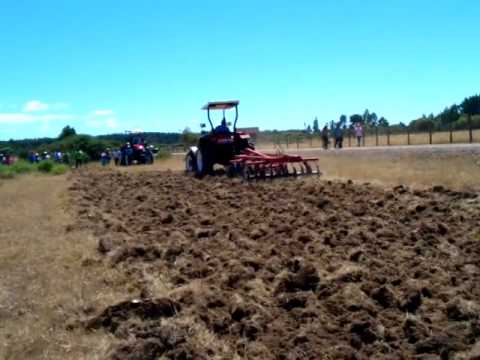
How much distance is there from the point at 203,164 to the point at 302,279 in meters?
13.6

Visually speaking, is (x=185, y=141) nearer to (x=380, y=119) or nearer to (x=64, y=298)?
(x=380, y=119)

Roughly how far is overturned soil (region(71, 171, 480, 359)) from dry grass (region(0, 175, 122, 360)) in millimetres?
233

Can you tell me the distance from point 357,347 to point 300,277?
1531 mm

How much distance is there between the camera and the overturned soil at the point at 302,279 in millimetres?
4492

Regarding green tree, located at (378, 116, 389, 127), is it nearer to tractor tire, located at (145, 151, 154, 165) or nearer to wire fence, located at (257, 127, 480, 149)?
wire fence, located at (257, 127, 480, 149)

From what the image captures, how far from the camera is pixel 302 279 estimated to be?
5.88 metres

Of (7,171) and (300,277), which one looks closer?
(300,277)

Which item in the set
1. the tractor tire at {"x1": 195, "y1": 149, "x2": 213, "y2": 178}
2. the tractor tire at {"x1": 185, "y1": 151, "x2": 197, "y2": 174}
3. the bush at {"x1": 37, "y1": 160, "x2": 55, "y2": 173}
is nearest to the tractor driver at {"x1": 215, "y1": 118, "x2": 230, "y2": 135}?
the tractor tire at {"x1": 195, "y1": 149, "x2": 213, "y2": 178}

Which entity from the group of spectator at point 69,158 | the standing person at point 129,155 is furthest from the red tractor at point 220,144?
the group of spectator at point 69,158

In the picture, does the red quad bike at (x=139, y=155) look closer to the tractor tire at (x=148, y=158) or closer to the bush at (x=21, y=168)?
the tractor tire at (x=148, y=158)

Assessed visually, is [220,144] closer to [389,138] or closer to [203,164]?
[203,164]

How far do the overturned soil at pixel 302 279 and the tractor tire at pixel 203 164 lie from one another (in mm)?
7879

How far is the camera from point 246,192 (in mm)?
13875

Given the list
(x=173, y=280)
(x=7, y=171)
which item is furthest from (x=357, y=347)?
(x=7, y=171)
